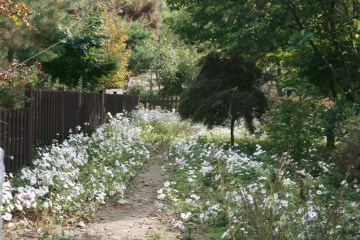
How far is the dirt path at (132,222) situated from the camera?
5691 mm

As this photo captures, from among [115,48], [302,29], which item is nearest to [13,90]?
[302,29]

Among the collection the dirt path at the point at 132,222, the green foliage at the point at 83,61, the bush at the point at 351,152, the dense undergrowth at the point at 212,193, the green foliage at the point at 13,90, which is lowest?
the dirt path at the point at 132,222

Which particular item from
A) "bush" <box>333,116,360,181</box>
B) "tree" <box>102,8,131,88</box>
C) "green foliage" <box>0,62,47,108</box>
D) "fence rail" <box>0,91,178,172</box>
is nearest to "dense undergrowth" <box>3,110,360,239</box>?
"bush" <box>333,116,360,181</box>

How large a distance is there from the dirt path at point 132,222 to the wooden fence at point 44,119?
192cm

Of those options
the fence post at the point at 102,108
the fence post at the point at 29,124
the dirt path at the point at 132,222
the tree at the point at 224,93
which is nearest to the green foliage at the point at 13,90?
the fence post at the point at 29,124

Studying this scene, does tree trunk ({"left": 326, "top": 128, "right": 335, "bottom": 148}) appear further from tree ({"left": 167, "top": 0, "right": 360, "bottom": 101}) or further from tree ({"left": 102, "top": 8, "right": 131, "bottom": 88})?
tree ({"left": 102, "top": 8, "right": 131, "bottom": 88})

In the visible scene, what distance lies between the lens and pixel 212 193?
7.18m

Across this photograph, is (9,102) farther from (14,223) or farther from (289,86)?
(289,86)

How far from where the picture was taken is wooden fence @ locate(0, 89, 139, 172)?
7.87 meters

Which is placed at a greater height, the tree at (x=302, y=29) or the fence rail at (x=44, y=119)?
the tree at (x=302, y=29)

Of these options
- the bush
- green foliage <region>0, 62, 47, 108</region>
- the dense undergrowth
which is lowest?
the dense undergrowth

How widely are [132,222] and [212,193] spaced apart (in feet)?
4.47

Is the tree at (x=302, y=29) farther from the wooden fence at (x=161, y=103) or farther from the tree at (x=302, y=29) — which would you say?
the wooden fence at (x=161, y=103)

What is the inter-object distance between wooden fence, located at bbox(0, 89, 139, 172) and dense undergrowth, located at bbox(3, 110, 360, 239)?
17.6 inches
